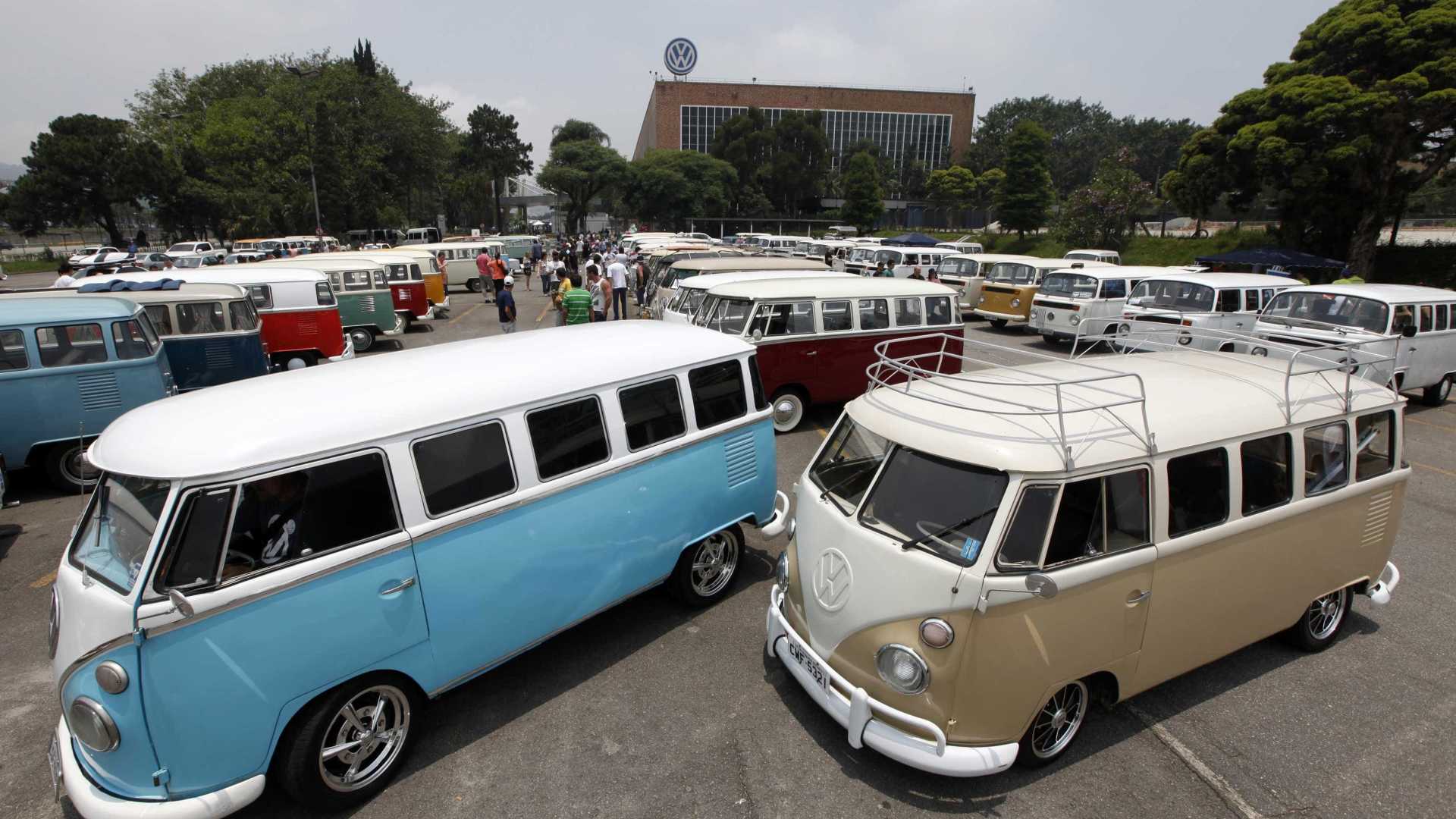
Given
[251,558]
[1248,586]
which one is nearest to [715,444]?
[251,558]

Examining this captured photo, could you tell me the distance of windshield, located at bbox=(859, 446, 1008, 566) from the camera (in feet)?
12.3

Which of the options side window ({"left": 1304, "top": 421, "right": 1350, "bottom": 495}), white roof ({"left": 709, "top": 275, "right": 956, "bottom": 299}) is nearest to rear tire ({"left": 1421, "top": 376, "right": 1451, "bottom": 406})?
white roof ({"left": 709, "top": 275, "right": 956, "bottom": 299})

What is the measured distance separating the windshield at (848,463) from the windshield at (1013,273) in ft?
59.5

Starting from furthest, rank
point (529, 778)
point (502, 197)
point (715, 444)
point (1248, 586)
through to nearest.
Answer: point (502, 197) < point (715, 444) < point (1248, 586) < point (529, 778)

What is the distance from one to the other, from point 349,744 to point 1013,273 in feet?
70.0

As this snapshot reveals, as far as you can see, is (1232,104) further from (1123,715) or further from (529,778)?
(529,778)

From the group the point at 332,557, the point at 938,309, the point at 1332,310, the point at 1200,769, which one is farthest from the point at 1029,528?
the point at 1332,310

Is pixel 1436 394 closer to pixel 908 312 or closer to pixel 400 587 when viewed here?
pixel 908 312

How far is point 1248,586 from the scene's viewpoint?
4.51 metres

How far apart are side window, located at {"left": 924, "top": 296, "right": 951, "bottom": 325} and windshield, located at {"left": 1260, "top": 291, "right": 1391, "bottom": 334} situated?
5783mm

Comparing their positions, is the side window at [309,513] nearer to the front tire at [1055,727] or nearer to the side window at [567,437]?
the side window at [567,437]

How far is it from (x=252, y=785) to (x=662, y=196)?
68409 mm

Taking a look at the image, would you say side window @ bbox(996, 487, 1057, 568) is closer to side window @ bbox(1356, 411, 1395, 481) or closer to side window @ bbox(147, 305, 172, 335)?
side window @ bbox(1356, 411, 1395, 481)

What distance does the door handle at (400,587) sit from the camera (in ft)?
12.8
